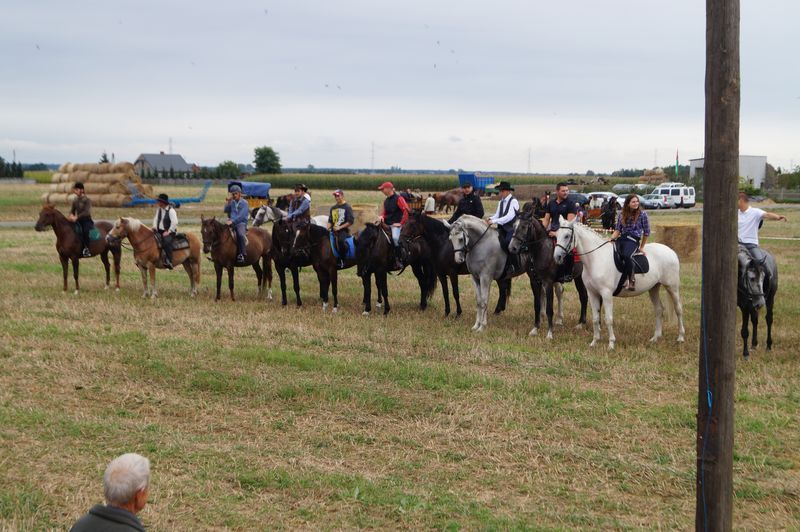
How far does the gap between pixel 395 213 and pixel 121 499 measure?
1222cm

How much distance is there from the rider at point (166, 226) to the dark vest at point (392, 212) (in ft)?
Answer: 15.6

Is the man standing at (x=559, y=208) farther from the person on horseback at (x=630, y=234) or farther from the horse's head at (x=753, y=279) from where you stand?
the horse's head at (x=753, y=279)

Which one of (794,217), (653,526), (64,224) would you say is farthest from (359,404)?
(794,217)

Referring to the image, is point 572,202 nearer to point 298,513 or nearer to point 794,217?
point 298,513

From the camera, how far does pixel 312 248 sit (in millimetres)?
16188

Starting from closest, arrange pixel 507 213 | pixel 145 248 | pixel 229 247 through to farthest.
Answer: pixel 507 213 → pixel 229 247 → pixel 145 248

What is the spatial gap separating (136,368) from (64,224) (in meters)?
8.56

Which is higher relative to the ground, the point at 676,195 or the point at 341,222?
the point at 676,195

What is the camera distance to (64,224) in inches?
704

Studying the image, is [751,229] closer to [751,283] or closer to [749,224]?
[749,224]

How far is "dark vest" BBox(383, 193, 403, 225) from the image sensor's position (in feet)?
52.2

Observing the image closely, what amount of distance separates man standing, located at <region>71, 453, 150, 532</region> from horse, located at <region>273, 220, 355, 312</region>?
11.9m

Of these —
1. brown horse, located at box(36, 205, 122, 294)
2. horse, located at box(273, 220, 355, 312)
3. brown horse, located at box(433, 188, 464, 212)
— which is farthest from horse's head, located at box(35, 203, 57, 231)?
brown horse, located at box(433, 188, 464, 212)

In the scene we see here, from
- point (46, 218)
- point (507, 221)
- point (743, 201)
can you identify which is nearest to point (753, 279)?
point (743, 201)
